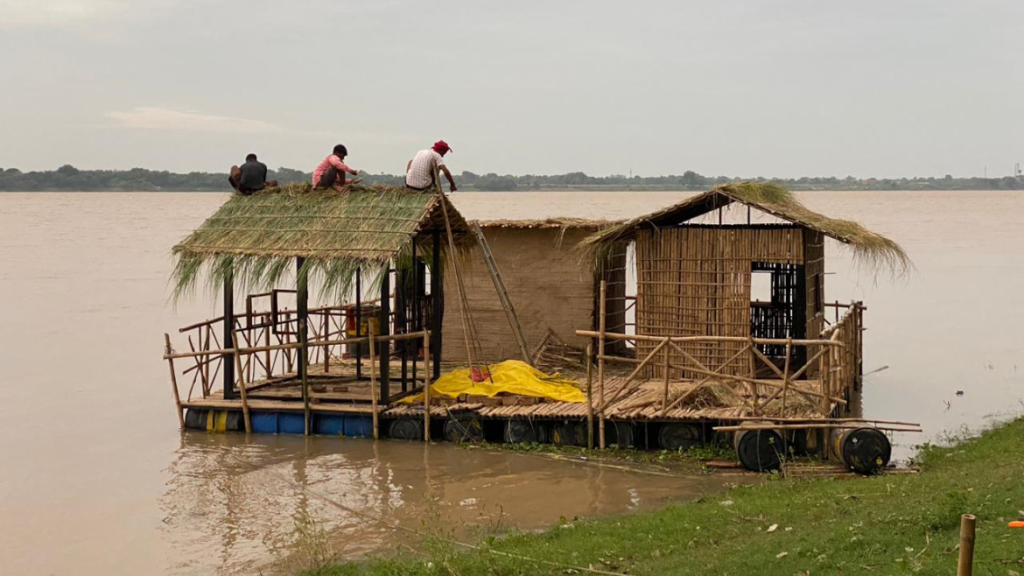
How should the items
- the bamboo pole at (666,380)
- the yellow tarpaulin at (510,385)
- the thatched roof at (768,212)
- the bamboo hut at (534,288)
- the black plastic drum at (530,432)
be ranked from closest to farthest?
the bamboo pole at (666,380), the black plastic drum at (530,432), the yellow tarpaulin at (510,385), the thatched roof at (768,212), the bamboo hut at (534,288)

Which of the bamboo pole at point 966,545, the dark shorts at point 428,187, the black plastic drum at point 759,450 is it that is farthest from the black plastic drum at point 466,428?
the bamboo pole at point 966,545

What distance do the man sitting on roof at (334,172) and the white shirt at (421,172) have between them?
113 centimetres

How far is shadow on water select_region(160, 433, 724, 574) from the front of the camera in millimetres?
11992

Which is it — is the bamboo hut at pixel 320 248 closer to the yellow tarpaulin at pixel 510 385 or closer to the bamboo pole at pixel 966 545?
the yellow tarpaulin at pixel 510 385

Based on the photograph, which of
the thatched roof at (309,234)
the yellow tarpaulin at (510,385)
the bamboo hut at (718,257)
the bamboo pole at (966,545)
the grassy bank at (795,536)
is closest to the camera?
the bamboo pole at (966,545)

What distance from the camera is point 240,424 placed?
16922 millimetres

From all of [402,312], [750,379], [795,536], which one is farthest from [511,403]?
[795,536]

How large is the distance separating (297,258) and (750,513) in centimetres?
793

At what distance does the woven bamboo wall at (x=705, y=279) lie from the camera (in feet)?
55.8

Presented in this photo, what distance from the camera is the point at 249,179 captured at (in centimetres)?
1786

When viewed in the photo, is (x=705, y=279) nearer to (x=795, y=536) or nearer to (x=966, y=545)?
(x=795, y=536)

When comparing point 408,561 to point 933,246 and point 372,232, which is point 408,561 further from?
point 933,246

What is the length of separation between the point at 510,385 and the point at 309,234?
349 cm

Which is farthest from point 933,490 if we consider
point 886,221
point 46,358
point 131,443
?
point 886,221
